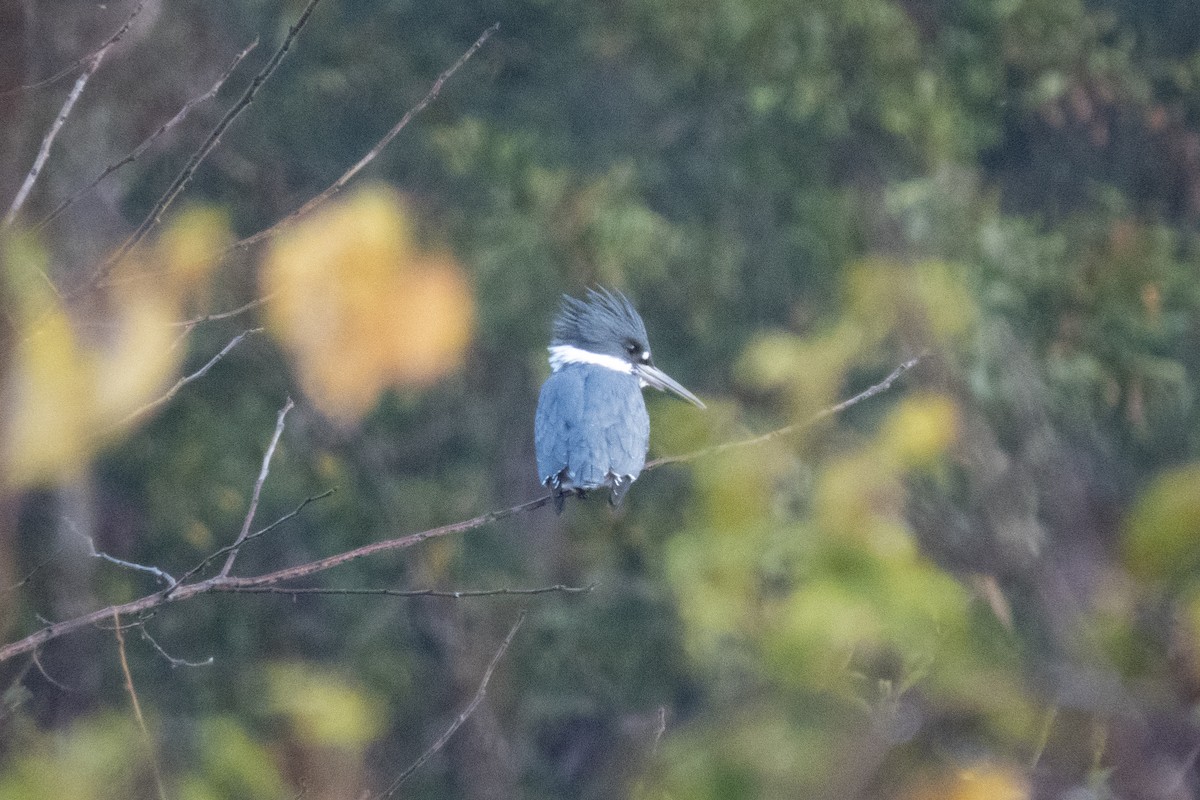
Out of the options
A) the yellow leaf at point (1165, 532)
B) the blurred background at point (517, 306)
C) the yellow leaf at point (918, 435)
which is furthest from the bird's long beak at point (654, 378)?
the yellow leaf at point (1165, 532)

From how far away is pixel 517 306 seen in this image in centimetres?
685

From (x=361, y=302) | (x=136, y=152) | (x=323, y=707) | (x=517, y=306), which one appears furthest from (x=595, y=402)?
(x=323, y=707)

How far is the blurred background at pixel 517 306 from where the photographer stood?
Result: 5965 mm

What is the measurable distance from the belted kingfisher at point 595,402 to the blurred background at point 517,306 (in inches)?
30.8

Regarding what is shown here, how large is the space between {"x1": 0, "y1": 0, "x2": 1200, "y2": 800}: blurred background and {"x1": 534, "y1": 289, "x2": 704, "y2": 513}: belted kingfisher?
783 millimetres

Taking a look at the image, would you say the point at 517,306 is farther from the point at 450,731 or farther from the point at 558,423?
the point at 450,731

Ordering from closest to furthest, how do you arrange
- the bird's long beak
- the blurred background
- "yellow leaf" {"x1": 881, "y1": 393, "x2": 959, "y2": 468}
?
the bird's long beak < "yellow leaf" {"x1": 881, "y1": 393, "x2": 959, "y2": 468} < the blurred background

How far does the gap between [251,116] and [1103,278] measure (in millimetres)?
4119

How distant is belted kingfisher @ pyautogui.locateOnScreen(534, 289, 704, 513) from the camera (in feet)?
12.1

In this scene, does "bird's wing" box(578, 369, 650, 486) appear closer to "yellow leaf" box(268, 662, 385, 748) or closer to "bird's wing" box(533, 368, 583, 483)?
"bird's wing" box(533, 368, 583, 483)

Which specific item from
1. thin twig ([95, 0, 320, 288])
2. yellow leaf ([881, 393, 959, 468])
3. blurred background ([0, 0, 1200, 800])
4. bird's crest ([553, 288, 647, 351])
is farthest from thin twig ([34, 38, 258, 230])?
blurred background ([0, 0, 1200, 800])

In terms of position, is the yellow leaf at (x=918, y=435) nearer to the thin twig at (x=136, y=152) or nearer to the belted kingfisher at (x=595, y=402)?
the belted kingfisher at (x=595, y=402)

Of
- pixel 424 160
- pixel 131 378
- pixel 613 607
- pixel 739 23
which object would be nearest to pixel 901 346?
pixel 739 23

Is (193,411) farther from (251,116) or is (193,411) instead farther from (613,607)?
(613,607)
